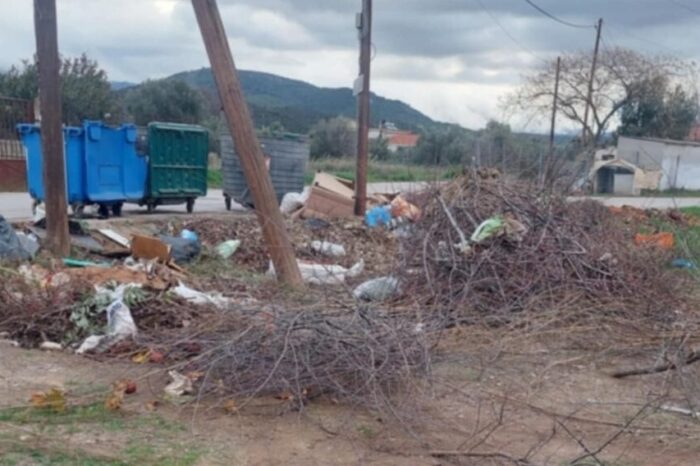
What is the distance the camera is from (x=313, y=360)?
4879 millimetres

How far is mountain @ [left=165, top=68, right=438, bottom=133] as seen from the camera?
4303 cm

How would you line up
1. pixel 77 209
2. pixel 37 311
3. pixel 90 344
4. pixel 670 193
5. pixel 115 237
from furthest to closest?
1. pixel 670 193
2. pixel 77 209
3. pixel 115 237
4. pixel 37 311
5. pixel 90 344

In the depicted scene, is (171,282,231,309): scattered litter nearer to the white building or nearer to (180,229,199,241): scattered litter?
(180,229,199,241): scattered litter

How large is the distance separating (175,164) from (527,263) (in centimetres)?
946

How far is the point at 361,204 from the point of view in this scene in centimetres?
1541

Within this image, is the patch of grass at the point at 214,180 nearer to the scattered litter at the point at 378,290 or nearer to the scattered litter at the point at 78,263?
the scattered litter at the point at 78,263

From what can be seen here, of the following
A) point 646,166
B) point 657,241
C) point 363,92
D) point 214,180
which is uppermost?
point 363,92

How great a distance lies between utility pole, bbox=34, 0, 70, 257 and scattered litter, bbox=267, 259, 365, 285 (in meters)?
2.37

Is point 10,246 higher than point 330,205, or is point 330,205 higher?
point 10,246

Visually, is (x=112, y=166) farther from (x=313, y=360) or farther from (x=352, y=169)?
(x=352, y=169)

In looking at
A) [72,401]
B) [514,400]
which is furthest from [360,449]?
[72,401]

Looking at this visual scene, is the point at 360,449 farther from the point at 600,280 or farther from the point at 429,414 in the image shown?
the point at 600,280

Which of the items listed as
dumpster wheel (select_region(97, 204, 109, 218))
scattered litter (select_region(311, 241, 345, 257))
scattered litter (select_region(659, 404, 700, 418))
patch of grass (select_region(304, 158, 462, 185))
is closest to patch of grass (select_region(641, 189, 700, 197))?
patch of grass (select_region(304, 158, 462, 185))

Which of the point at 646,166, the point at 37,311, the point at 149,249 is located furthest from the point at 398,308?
the point at 646,166
